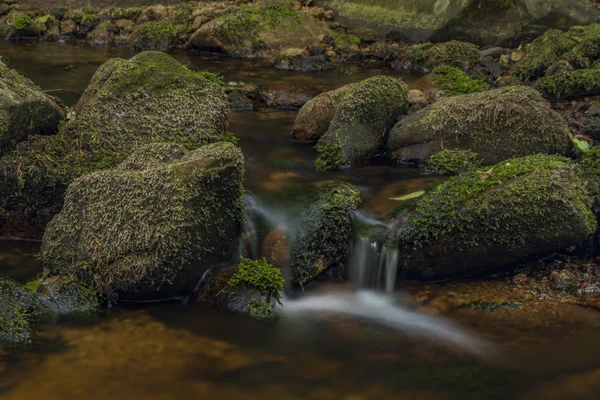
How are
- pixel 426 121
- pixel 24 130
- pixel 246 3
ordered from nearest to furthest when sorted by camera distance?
pixel 24 130, pixel 426 121, pixel 246 3

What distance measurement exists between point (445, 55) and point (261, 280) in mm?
8563

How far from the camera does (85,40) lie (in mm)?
16422

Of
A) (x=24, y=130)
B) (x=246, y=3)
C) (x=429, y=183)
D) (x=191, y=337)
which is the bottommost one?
(x=191, y=337)

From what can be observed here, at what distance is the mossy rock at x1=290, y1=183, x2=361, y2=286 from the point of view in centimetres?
627

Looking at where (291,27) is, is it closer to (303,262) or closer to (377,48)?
(377,48)

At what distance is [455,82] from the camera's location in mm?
10641

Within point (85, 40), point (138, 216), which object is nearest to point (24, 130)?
point (138, 216)

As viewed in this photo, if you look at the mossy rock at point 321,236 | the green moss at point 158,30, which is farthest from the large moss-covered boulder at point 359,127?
the green moss at point 158,30

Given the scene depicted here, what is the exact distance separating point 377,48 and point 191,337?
10.4 meters

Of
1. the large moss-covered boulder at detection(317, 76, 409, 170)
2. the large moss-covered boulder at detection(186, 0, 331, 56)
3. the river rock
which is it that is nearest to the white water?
the large moss-covered boulder at detection(317, 76, 409, 170)

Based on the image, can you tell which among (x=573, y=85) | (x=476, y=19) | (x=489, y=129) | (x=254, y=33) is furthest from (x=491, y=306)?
(x=254, y=33)

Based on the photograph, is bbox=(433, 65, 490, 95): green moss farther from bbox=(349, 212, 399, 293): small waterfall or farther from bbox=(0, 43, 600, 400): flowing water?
bbox=(349, 212, 399, 293): small waterfall

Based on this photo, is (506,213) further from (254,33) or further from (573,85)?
(254,33)

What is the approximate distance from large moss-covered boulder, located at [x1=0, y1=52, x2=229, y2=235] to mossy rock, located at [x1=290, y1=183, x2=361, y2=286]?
1455 millimetres
